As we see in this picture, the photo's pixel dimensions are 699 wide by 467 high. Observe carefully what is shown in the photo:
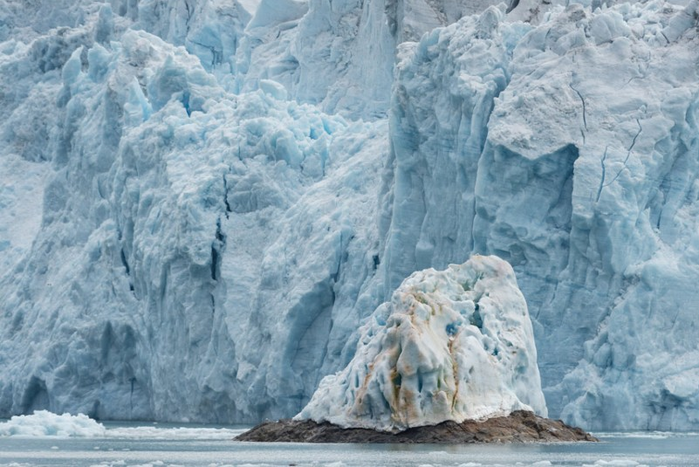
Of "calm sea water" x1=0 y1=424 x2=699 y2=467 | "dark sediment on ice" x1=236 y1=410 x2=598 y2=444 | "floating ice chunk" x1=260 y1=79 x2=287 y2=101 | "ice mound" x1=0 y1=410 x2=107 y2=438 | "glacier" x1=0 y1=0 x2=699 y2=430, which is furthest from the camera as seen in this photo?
"floating ice chunk" x1=260 y1=79 x2=287 y2=101

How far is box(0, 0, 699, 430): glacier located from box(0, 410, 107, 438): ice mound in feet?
12.2

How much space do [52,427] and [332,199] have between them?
25.2ft

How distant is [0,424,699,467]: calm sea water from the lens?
23.3 meters

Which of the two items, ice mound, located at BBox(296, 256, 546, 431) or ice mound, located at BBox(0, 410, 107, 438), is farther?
ice mound, located at BBox(0, 410, 107, 438)

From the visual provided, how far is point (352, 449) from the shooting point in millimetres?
25188

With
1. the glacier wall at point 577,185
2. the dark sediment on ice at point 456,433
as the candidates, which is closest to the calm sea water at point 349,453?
the dark sediment on ice at point 456,433

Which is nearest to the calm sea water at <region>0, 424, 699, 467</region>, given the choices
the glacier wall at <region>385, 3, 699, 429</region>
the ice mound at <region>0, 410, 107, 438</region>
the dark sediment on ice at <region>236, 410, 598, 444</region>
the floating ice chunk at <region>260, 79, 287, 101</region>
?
the dark sediment on ice at <region>236, 410, 598, 444</region>

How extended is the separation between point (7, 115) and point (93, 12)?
521 cm

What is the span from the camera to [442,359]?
83.7 feet

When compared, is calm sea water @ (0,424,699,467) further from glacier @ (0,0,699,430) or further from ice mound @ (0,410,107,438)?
glacier @ (0,0,699,430)

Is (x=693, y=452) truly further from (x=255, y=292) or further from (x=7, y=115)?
(x=7, y=115)

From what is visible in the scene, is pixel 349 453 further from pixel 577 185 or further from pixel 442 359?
pixel 577 185

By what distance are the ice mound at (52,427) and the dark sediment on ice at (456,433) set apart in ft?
18.5

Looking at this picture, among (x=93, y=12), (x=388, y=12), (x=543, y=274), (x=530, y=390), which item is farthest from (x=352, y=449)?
(x=93, y=12)
